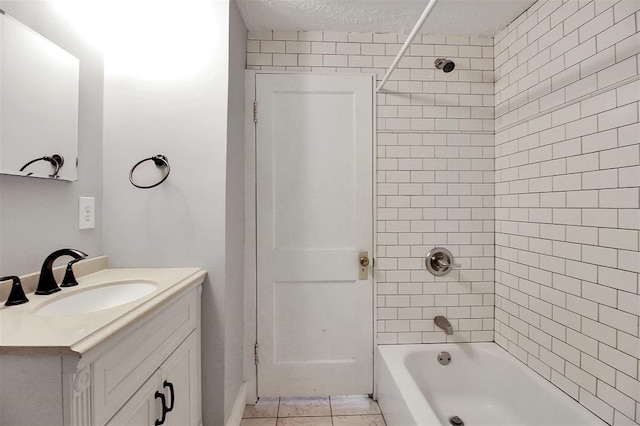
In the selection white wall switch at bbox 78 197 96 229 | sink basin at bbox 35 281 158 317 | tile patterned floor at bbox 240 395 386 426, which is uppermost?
white wall switch at bbox 78 197 96 229

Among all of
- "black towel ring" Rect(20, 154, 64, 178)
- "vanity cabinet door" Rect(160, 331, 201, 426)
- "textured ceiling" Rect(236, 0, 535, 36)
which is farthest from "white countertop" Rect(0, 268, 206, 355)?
"textured ceiling" Rect(236, 0, 535, 36)

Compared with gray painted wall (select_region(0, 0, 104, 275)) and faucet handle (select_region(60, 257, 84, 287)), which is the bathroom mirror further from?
faucet handle (select_region(60, 257, 84, 287))

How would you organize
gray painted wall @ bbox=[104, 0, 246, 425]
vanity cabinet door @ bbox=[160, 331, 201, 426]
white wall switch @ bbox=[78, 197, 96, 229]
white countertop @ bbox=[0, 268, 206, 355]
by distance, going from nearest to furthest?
white countertop @ bbox=[0, 268, 206, 355] → vanity cabinet door @ bbox=[160, 331, 201, 426] → white wall switch @ bbox=[78, 197, 96, 229] → gray painted wall @ bbox=[104, 0, 246, 425]

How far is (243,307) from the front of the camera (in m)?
1.75

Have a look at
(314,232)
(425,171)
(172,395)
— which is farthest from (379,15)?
(172,395)

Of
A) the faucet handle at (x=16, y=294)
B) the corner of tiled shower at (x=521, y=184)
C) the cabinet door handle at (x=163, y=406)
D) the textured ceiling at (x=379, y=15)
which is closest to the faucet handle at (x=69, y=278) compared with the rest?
the faucet handle at (x=16, y=294)

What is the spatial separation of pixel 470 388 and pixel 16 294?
2.23m

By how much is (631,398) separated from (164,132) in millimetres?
2270

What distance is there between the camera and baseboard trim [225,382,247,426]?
150 centimetres

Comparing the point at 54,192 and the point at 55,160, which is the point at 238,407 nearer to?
the point at 54,192

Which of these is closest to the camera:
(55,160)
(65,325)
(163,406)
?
(65,325)

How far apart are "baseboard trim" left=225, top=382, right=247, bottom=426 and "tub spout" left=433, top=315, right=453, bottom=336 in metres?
1.27

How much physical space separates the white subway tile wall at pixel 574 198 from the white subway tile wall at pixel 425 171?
0.14 metres

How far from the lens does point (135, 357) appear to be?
0.85m
